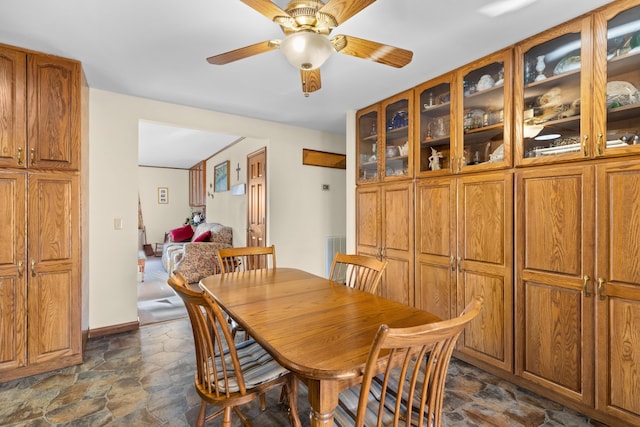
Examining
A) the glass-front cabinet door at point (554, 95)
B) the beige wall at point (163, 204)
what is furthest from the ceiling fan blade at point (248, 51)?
the beige wall at point (163, 204)

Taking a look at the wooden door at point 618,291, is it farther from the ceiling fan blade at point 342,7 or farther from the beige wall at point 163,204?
the beige wall at point 163,204

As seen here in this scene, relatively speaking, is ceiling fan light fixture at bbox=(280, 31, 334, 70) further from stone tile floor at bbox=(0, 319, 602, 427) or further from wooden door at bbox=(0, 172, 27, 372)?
wooden door at bbox=(0, 172, 27, 372)

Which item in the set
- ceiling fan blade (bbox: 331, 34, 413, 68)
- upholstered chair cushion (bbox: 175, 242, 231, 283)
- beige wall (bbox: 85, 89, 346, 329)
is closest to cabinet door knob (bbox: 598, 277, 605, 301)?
ceiling fan blade (bbox: 331, 34, 413, 68)

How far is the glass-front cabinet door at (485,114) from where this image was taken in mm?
2193

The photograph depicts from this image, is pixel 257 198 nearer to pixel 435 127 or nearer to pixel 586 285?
pixel 435 127

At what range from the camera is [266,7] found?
133 centimetres

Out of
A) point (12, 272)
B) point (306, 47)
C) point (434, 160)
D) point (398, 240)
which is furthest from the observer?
point (398, 240)

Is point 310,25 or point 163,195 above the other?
point 310,25

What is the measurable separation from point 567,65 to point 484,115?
1.82 ft

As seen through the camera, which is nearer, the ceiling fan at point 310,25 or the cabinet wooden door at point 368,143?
the ceiling fan at point 310,25

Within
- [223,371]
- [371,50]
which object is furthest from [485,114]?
[223,371]

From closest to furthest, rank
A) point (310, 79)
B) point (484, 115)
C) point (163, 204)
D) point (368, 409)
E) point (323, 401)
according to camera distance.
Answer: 1. point (323, 401)
2. point (368, 409)
3. point (310, 79)
4. point (484, 115)
5. point (163, 204)

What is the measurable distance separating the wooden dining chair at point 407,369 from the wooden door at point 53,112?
103 inches

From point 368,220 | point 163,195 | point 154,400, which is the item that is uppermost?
point 163,195
